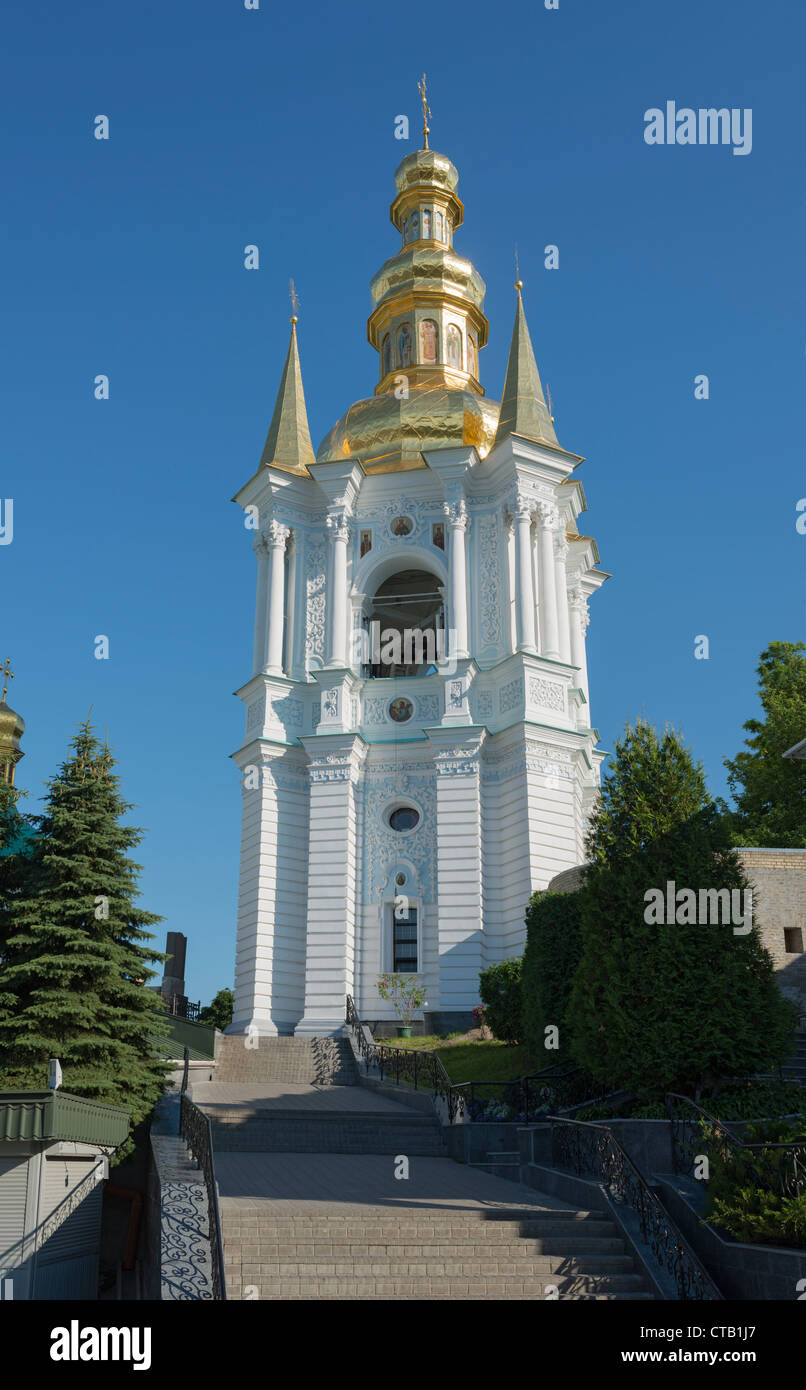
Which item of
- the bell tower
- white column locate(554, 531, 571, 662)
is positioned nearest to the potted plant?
the bell tower

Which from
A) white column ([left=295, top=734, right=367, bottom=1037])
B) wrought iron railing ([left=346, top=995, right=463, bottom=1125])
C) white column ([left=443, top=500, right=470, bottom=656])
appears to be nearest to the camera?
wrought iron railing ([left=346, top=995, right=463, bottom=1125])

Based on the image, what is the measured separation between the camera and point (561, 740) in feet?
97.4

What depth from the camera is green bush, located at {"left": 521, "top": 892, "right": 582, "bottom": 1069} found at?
18.5 m

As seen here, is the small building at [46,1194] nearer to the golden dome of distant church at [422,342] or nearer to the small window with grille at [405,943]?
the small window with grille at [405,943]

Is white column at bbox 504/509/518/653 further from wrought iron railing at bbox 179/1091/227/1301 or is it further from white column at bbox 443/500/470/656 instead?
wrought iron railing at bbox 179/1091/227/1301

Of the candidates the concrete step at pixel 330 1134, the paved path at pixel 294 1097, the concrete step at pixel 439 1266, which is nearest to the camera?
the concrete step at pixel 439 1266

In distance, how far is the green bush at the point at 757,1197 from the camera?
31.0 feet

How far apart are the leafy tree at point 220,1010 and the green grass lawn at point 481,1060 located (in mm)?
22179

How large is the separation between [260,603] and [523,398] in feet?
31.8

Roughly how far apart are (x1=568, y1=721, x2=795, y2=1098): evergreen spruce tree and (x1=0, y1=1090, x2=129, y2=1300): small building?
635 centimetres

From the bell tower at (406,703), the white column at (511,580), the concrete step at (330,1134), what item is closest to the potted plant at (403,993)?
Answer: the bell tower at (406,703)
